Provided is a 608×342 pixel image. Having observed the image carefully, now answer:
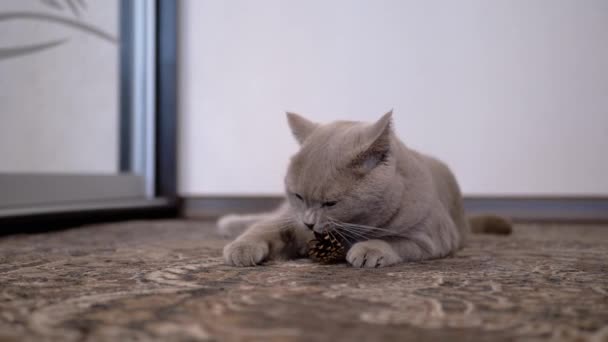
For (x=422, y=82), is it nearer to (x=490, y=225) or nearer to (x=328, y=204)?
(x=490, y=225)

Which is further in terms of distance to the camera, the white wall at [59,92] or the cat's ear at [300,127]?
the white wall at [59,92]

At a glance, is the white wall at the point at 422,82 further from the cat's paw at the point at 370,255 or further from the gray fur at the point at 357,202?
the cat's paw at the point at 370,255

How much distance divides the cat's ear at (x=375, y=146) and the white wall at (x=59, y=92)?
1.57 m

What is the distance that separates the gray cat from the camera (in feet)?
3.71

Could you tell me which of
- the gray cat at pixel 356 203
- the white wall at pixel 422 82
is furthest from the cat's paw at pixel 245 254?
the white wall at pixel 422 82

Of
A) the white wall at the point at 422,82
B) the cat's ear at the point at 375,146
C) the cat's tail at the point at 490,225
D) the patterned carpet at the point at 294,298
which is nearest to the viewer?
the patterned carpet at the point at 294,298

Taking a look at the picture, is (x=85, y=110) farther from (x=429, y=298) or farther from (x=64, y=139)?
(x=429, y=298)

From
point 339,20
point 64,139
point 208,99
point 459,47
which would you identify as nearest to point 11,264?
point 64,139

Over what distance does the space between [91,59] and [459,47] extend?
6.24 feet

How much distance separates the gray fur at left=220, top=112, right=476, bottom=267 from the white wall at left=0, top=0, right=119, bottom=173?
136 centimetres

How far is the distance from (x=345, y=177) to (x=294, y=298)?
0.39 metres

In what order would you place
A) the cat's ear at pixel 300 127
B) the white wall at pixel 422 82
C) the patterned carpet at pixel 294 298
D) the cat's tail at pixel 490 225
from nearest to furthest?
the patterned carpet at pixel 294 298
the cat's ear at pixel 300 127
the cat's tail at pixel 490 225
the white wall at pixel 422 82

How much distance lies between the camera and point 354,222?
46.7 inches

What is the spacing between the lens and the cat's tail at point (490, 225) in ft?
6.67
